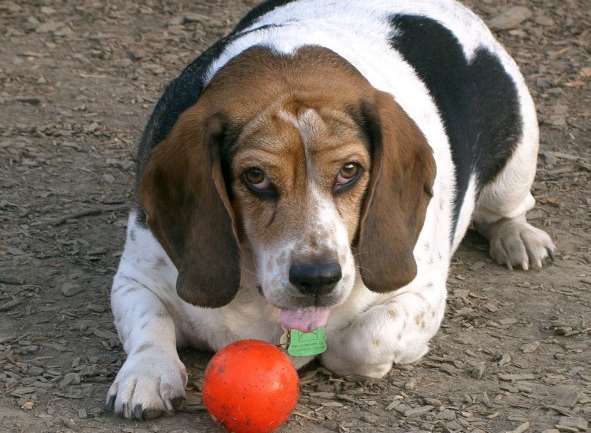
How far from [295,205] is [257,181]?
18 centimetres

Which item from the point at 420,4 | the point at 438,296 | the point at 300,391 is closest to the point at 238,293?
the point at 300,391

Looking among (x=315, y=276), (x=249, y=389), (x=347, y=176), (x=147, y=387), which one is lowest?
(x=147, y=387)

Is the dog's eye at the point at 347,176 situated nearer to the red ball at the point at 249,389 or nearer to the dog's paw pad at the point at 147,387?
the red ball at the point at 249,389

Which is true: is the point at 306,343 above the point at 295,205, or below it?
below

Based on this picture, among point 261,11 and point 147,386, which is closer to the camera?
point 147,386

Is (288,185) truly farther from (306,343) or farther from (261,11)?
(261,11)

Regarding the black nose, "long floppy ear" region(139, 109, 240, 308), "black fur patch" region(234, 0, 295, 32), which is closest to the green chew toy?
"long floppy ear" region(139, 109, 240, 308)

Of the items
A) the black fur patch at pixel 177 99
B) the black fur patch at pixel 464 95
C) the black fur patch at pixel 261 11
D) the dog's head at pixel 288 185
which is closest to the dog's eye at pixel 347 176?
the dog's head at pixel 288 185

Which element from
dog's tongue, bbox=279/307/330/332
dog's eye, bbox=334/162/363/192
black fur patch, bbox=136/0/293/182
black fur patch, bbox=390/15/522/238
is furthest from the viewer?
black fur patch, bbox=390/15/522/238

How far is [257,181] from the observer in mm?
4824

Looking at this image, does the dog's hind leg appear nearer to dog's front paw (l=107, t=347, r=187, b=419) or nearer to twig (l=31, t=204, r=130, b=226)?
twig (l=31, t=204, r=130, b=226)

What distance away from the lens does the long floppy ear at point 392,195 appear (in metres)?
5.02

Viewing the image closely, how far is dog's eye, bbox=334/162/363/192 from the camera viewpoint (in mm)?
4867

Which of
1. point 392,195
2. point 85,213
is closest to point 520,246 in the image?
point 392,195
